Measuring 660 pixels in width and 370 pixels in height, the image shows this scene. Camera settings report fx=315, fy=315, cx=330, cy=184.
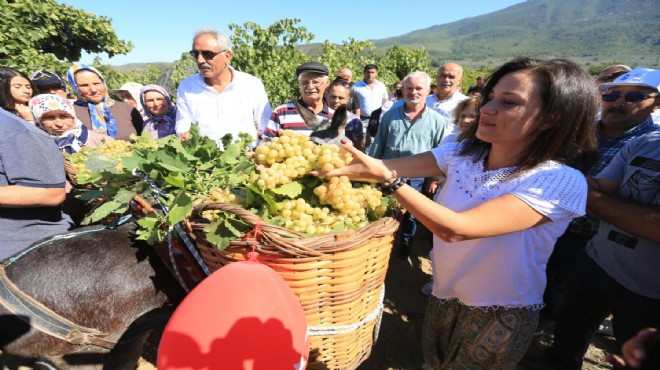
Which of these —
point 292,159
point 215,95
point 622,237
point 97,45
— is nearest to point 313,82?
point 215,95

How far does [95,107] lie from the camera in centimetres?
453

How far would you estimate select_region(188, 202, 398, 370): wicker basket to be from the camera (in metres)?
1.33

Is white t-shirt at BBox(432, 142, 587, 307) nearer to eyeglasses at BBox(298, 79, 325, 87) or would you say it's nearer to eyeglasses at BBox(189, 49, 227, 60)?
eyeglasses at BBox(298, 79, 325, 87)

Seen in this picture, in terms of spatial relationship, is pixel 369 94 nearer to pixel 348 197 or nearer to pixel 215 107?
pixel 215 107

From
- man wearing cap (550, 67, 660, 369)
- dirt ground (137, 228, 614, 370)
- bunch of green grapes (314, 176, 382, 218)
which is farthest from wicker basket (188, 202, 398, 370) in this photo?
dirt ground (137, 228, 614, 370)

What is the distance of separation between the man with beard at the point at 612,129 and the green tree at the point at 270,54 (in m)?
8.03

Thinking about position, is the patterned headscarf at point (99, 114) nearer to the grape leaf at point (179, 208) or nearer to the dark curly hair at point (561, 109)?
the grape leaf at point (179, 208)

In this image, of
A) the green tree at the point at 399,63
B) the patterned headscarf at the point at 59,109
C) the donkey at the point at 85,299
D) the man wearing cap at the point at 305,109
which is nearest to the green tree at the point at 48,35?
the patterned headscarf at the point at 59,109

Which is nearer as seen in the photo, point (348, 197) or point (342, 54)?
point (348, 197)

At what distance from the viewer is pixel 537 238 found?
65.9 inches

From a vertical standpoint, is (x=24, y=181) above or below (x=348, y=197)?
above

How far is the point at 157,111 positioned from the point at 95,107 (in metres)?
0.85

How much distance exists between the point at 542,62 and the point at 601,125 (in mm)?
Answer: 2543

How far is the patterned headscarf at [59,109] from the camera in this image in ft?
10.2
